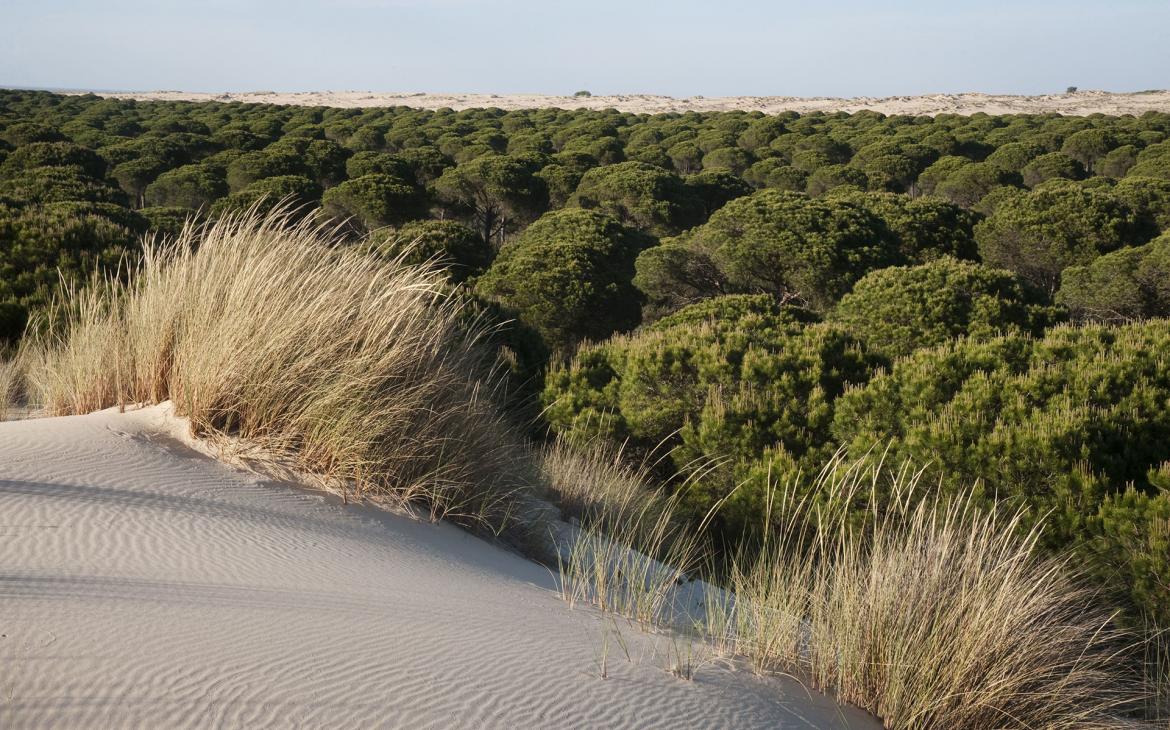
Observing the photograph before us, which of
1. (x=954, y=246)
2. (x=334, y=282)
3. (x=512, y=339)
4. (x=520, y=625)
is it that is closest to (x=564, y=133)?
(x=954, y=246)

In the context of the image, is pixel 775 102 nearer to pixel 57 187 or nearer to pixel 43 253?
pixel 57 187

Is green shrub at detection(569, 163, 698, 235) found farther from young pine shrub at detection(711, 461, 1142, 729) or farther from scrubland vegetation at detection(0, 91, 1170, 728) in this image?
young pine shrub at detection(711, 461, 1142, 729)

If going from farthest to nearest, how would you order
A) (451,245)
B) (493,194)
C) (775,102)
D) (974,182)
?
(775,102) < (974,182) < (493,194) < (451,245)

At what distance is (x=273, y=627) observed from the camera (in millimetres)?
2740

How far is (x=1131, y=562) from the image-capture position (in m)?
5.56

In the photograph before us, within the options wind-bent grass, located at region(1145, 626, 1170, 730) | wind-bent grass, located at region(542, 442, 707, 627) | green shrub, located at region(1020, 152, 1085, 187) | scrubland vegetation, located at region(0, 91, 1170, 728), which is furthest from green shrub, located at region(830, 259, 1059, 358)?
green shrub, located at region(1020, 152, 1085, 187)

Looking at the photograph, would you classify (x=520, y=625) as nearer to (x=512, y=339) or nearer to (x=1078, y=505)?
(x=1078, y=505)

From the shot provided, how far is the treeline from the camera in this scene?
7.12m

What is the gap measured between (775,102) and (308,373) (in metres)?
85.9

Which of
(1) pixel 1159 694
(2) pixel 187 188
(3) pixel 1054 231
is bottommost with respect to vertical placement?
(1) pixel 1159 694

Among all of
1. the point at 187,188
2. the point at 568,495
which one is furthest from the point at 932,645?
the point at 187,188

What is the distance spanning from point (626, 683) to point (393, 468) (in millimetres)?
2433

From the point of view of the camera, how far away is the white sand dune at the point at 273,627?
89.7 inches

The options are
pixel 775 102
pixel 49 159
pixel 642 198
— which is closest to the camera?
pixel 49 159
